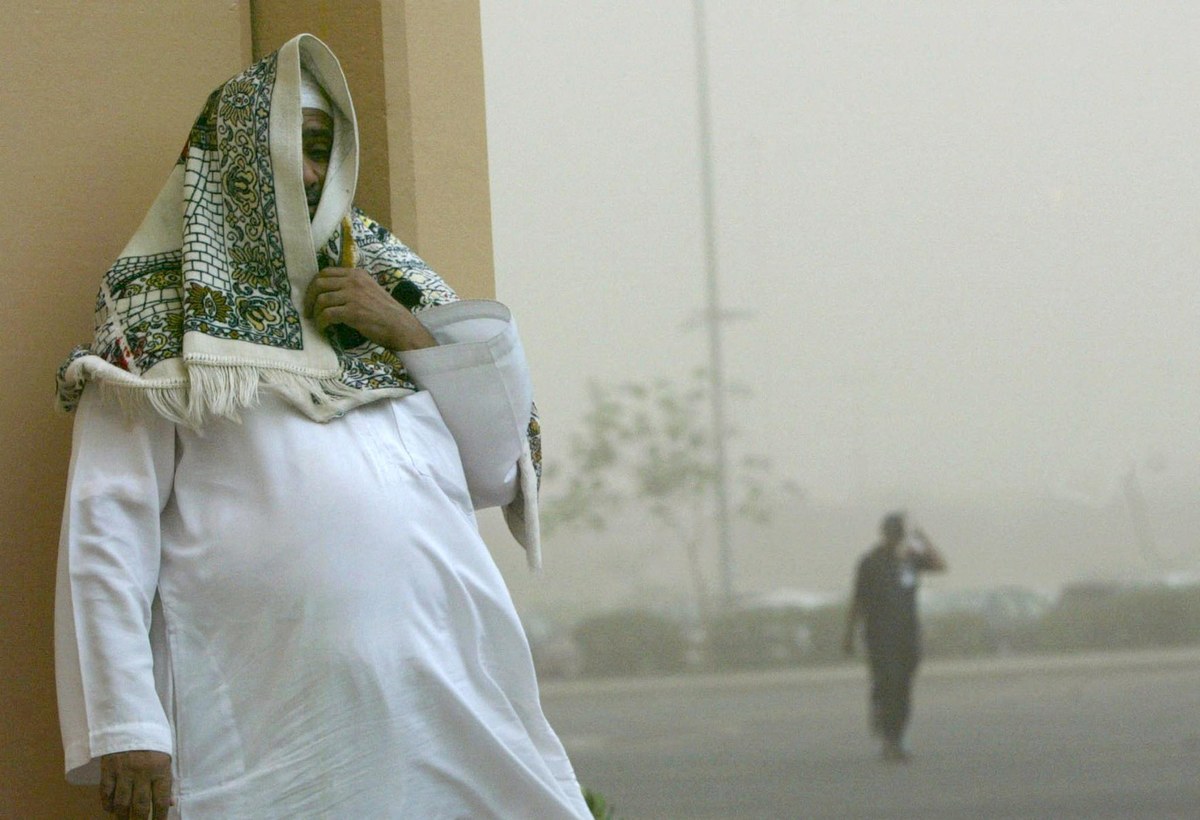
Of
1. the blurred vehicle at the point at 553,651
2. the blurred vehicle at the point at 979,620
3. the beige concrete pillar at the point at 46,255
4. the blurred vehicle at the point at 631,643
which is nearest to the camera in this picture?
the beige concrete pillar at the point at 46,255

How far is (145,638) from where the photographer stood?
171 cm

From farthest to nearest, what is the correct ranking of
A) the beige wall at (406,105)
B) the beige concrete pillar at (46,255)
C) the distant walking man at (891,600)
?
the distant walking man at (891,600), the beige wall at (406,105), the beige concrete pillar at (46,255)

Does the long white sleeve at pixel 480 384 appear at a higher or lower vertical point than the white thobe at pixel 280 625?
higher

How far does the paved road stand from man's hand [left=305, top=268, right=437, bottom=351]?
8593 mm

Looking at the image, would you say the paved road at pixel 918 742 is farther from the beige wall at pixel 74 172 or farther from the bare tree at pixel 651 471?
the beige wall at pixel 74 172

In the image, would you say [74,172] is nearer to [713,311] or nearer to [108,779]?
[108,779]

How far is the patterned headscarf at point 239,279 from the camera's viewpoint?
176cm

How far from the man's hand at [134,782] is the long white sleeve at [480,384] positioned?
55 cm

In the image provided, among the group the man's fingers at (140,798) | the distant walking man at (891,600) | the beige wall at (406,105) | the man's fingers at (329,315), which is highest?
the beige wall at (406,105)

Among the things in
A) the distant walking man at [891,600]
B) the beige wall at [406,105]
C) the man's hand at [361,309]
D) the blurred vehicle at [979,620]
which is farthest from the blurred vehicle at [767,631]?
the man's hand at [361,309]

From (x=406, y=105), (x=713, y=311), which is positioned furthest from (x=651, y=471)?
(x=406, y=105)

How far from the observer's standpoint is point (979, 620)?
13.2 meters

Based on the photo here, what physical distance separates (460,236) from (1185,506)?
35.2ft

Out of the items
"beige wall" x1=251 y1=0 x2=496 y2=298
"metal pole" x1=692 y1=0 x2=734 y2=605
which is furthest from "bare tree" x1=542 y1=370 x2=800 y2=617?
"beige wall" x1=251 y1=0 x2=496 y2=298
